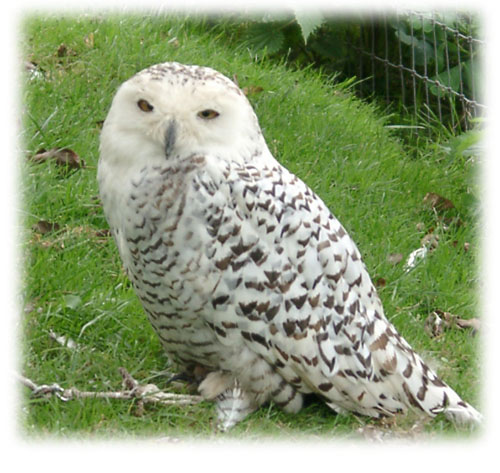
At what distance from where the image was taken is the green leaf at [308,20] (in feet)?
20.9

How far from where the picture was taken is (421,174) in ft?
19.7

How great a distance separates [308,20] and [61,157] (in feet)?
7.50

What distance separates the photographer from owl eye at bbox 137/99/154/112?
11.0 feet

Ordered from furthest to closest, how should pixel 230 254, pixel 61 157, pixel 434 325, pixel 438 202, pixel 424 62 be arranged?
pixel 424 62 → pixel 438 202 → pixel 61 157 → pixel 434 325 → pixel 230 254

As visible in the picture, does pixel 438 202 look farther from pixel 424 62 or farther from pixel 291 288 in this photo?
pixel 291 288

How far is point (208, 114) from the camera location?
337 cm

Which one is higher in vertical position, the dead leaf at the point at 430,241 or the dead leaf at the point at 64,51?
the dead leaf at the point at 64,51

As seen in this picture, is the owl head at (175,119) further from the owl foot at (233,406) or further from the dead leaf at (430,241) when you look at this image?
the dead leaf at (430,241)

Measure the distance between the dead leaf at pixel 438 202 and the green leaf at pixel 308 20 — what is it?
1.41 metres

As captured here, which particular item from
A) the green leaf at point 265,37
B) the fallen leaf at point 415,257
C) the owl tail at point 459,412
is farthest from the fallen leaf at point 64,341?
the green leaf at point 265,37

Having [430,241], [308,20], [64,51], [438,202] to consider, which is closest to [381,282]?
[430,241]

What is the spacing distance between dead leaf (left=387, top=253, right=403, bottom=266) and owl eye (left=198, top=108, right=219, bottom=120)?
72.6 inches

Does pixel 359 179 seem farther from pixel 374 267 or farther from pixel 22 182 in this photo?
pixel 22 182

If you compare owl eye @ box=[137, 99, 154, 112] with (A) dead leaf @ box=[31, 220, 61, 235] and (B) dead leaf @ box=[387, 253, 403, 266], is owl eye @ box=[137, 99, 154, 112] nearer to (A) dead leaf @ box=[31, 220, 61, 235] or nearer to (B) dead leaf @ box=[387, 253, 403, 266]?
(A) dead leaf @ box=[31, 220, 61, 235]
